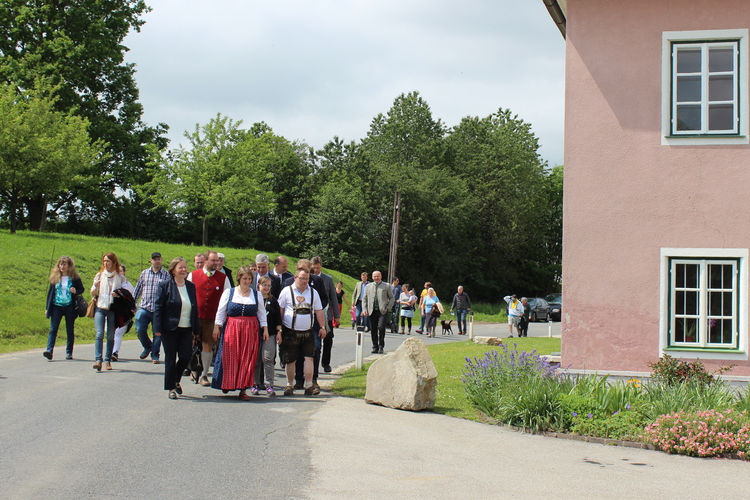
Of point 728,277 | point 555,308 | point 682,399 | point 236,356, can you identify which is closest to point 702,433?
point 682,399

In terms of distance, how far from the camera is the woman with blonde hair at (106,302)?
12375 millimetres

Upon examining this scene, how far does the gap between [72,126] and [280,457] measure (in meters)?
32.9

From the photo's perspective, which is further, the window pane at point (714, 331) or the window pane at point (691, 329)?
the window pane at point (691, 329)

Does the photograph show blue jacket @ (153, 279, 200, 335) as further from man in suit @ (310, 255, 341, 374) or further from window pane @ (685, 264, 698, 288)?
window pane @ (685, 264, 698, 288)

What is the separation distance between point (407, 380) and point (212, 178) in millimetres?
38194

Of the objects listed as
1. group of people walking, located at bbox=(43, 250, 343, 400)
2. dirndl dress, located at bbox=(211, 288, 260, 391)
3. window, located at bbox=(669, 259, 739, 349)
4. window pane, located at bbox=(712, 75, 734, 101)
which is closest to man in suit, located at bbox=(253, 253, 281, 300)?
group of people walking, located at bbox=(43, 250, 343, 400)

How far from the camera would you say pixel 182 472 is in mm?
6184

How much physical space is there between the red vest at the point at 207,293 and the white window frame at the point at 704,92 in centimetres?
747

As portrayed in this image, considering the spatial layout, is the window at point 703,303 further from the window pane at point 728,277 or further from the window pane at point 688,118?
the window pane at point 688,118

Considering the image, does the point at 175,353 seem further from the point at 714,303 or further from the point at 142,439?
the point at 714,303

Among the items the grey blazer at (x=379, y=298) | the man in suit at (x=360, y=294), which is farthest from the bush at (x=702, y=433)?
the man in suit at (x=360, y=294)

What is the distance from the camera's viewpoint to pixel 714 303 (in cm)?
1201

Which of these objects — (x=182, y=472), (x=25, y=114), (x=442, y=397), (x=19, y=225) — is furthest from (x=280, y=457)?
(x=19, y=225)

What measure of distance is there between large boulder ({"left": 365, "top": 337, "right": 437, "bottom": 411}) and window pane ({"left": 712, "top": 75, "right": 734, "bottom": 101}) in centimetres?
650
